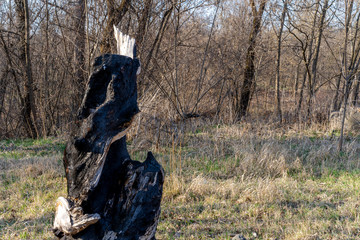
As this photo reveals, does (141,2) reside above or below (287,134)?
above

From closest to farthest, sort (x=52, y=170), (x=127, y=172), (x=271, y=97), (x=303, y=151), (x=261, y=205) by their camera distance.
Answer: (x=127, y=172), (x=261, y=205), (x=52, y=170), (x=303, y=151), (x=271, y=97)

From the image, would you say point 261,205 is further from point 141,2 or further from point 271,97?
point 271,97

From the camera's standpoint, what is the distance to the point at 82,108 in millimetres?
2277

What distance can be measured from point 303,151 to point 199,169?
2.53 m

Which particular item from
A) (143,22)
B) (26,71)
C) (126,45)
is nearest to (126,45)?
(126,45)

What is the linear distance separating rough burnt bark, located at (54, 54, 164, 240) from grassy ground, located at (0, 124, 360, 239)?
134cm

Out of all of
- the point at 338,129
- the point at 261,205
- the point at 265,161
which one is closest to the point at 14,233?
the point at 261,205

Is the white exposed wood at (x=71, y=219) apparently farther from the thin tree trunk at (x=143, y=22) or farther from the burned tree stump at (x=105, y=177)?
the thin tree trunk at (x=143, y=22)

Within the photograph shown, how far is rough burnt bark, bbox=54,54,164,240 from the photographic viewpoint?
86.5 inches

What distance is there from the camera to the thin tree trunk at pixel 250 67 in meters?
10.4

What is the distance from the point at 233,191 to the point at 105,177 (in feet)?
8.92

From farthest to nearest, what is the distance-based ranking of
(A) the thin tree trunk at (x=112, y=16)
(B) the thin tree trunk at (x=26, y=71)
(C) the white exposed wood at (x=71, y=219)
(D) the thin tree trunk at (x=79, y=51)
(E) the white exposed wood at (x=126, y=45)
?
1. (D) the thin tree trunk at (x=79, y=51)
2. (B) the thin tree trunk at (x=26, y=71)
3. (A) the thin tree trunk at (x=112, y=16)
4. (E) the white exposed wood at (x=126, y=45)
5. (C) the white exposed wood at (x=71, y=219)

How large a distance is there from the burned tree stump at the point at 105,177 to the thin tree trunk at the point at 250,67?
840 cm

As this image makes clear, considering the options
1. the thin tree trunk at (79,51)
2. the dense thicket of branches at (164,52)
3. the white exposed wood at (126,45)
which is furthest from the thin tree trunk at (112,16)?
the white exposed wood at (126,45)
